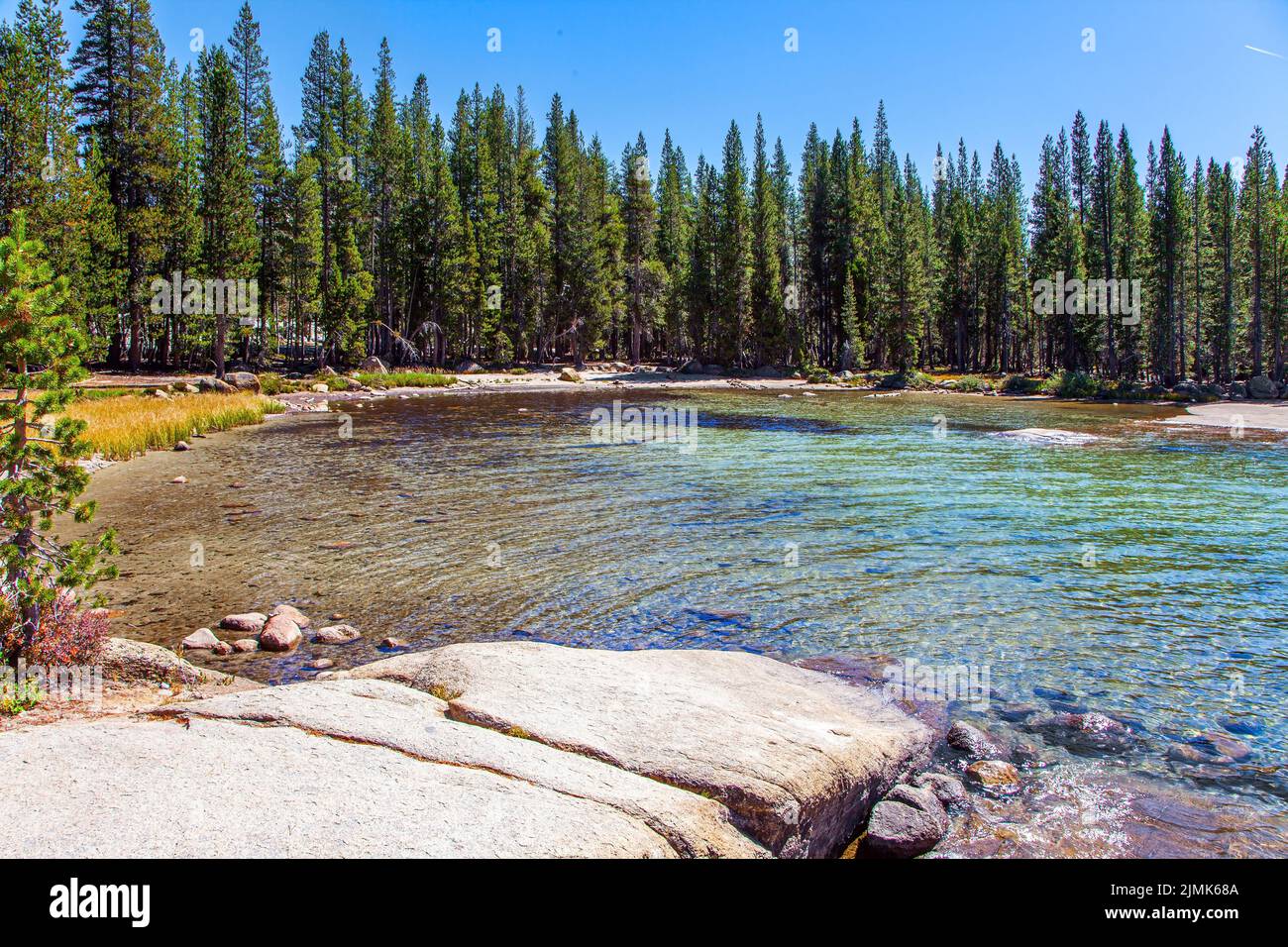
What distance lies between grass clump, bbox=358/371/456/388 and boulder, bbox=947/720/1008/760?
2192 inches

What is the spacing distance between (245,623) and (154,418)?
22.8m

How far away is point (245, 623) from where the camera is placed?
9.12m

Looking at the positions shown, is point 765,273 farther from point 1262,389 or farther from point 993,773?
point 993,773

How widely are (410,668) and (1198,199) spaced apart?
9120 cm

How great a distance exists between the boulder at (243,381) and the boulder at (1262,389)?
230ft

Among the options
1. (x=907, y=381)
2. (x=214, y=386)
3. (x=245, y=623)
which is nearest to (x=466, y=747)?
(x=245, y=623)

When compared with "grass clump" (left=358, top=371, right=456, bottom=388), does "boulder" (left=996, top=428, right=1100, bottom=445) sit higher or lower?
lower

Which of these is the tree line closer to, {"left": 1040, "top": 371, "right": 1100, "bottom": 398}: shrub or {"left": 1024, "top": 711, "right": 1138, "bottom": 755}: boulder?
{"left": 1040, "top": 371, "right": 1100, "bottom": 398}: shrub

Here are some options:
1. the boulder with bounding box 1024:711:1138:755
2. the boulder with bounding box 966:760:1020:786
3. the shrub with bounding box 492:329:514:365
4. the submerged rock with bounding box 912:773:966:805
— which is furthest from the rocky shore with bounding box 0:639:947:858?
the shrub with bounding box 492:329:514:365

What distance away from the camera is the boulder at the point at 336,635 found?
29.2ft

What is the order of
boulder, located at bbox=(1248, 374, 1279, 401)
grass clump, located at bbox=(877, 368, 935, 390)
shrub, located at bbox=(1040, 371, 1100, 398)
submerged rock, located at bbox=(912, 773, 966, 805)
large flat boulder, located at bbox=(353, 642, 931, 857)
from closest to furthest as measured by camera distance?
large flat boulder, located at bbox=(353, 642, 931, 857), submerged rock, located at bbox=(912, 773, 966, 805), boulder, located at bbox=(1248, 374, 1279, 401), shrub, located at bbox=(1040, 371, 1100, 398), grass clump, located at bbox=(877, 368, 935, 390)

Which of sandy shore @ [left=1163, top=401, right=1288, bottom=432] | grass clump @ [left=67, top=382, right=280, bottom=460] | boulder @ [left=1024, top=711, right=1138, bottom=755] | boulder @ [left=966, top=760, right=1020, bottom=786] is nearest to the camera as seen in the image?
boulder @ [left=966, top=760, right=1020, bottom=786]

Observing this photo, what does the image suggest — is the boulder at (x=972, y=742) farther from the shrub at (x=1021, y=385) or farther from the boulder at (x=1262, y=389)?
the shrub at (x=1021, y=385)

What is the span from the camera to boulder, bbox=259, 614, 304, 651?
859 cm
